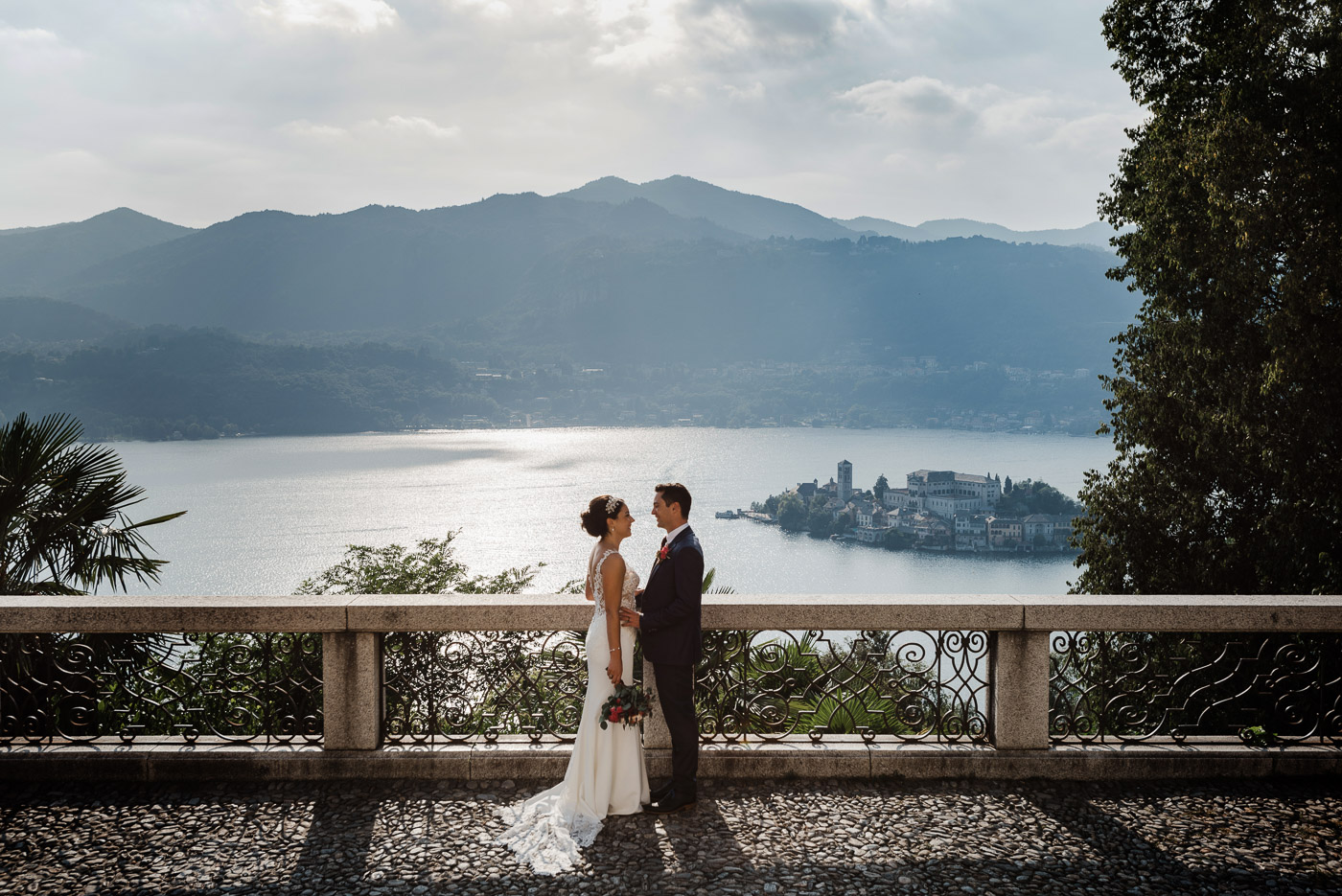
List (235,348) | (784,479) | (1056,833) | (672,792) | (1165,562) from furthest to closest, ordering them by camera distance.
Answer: (235,348)
(784,479)
(1165,562)
(672,792)
(1056,833)

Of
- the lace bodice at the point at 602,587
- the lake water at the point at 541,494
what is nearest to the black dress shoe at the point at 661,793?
the lace bodice at the point at 602,587

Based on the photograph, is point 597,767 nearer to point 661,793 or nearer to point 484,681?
point 661,793

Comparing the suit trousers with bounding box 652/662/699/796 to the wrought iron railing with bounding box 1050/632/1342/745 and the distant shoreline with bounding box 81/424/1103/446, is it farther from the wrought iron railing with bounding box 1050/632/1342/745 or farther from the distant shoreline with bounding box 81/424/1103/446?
the distant shoreline with bounding box 81/424/1103/446

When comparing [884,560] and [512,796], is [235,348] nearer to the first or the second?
[884,560]

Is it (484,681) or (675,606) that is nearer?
(675,606)

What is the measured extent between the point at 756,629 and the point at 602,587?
1.13 meters

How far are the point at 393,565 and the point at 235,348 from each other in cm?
12314

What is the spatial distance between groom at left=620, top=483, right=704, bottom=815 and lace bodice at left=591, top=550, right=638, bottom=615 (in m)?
0.06

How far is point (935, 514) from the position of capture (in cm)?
7912

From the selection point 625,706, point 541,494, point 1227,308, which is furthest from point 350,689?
point 541,494

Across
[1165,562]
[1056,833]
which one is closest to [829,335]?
[1165,562]

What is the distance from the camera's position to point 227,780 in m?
5.20

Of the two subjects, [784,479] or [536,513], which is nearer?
[536,513]

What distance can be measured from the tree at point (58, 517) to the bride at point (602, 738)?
17.8 feet
